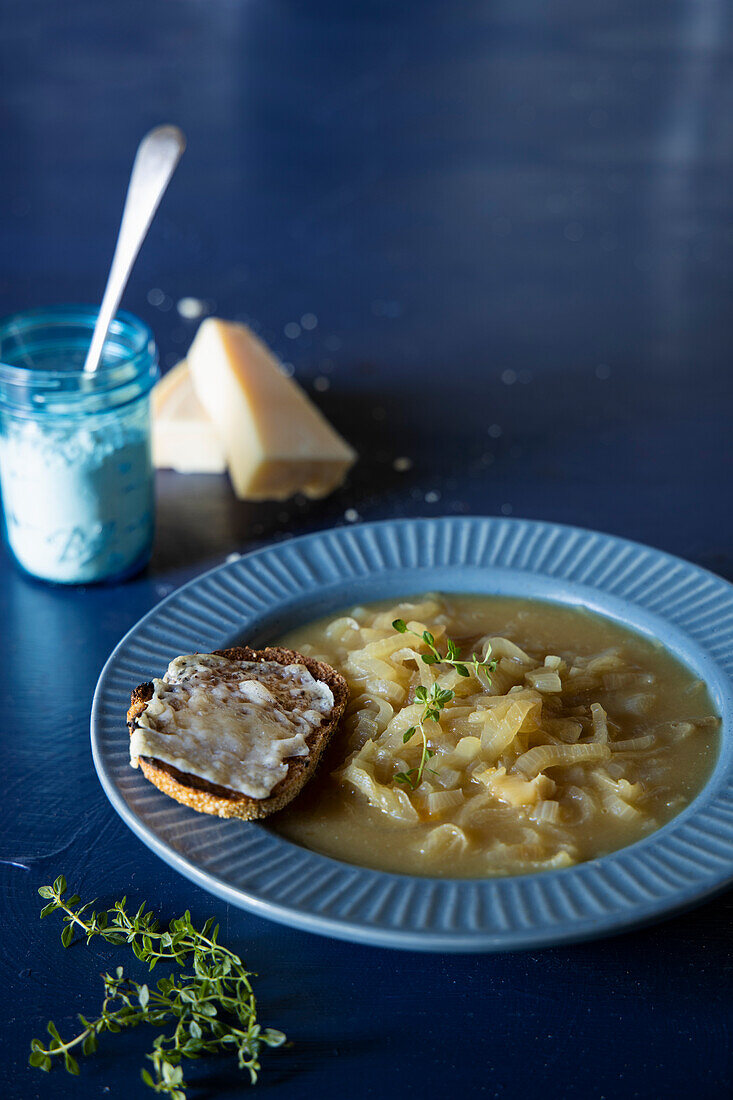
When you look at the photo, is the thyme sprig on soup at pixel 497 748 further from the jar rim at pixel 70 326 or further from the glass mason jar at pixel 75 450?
the jar rim at pixel 70 326

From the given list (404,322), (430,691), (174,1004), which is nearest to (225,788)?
(174,1004)

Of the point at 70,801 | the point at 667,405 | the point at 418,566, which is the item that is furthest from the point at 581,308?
the point at 70,801

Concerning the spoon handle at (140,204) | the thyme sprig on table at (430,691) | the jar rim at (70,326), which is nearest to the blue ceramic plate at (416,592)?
the thyme sprig on table at (430,691)

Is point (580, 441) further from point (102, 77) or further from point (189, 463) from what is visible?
point (102, 77)

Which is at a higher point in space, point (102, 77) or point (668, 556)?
point (102, 77)

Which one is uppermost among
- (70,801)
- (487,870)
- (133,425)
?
(133,425)

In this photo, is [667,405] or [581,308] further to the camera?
[581,308]

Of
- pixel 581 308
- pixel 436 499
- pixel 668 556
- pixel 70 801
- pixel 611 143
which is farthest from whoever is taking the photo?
pixel 611 143

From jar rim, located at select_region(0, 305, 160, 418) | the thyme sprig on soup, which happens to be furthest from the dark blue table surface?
jar rim, located at select_region(0, 305, 160, 418)
